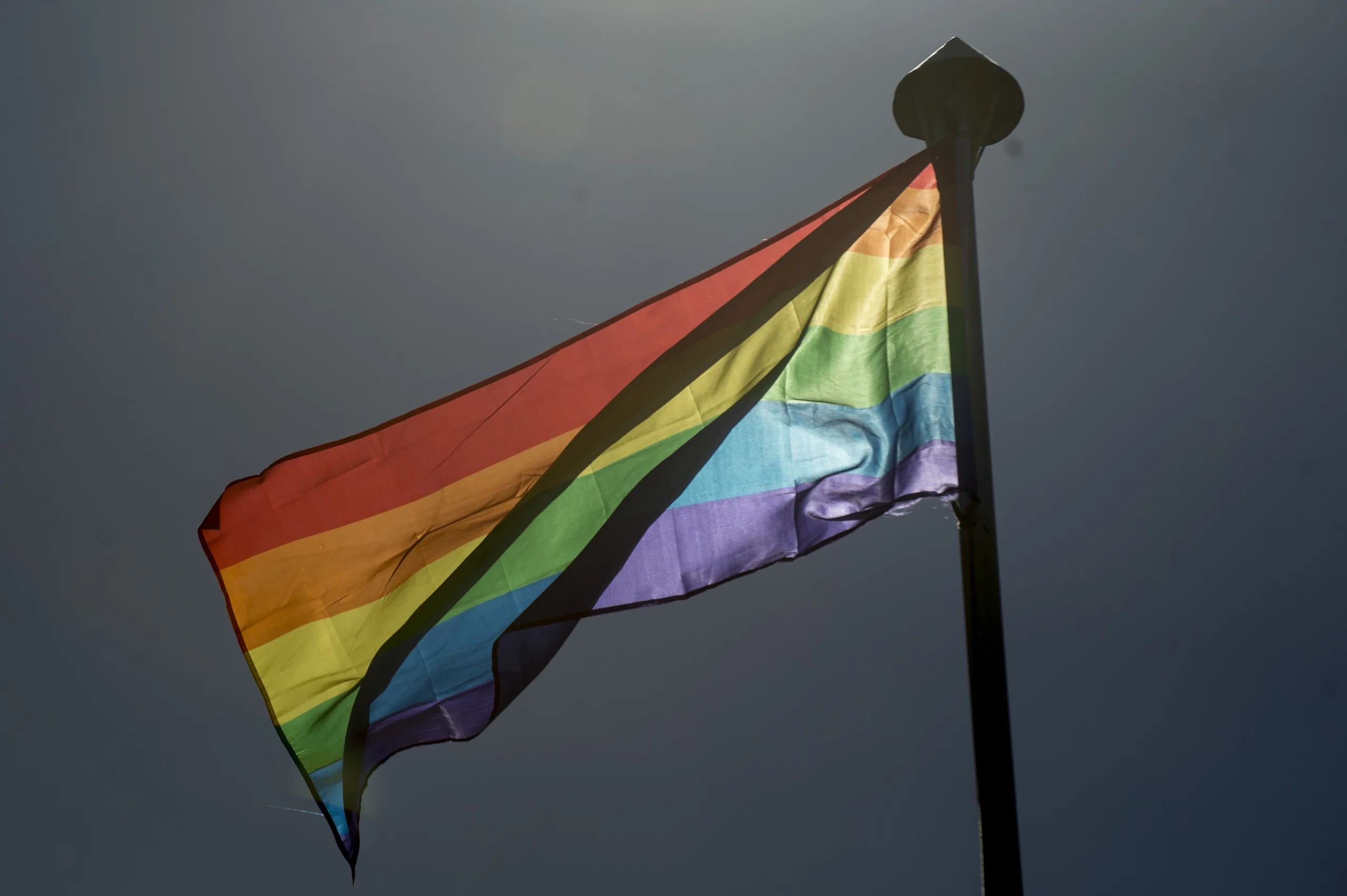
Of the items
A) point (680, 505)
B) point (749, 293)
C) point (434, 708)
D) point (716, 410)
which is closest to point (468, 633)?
point (434, 708)

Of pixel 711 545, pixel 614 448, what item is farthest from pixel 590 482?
pixel 711 545

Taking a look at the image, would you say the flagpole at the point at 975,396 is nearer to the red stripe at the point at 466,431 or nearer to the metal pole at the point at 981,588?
the metal pole at the point at 981,588

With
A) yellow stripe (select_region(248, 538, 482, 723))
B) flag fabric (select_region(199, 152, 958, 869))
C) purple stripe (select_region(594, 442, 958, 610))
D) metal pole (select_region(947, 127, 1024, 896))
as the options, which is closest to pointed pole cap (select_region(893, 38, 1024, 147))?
flag fabric (select_region(199, 152, 958, 869))

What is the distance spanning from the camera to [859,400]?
19.7ft

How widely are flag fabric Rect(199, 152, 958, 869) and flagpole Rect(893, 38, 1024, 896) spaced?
0.29 meters

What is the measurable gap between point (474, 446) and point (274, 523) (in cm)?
120

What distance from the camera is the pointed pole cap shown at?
5633mm

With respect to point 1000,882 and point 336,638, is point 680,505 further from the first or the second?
point 1000,882

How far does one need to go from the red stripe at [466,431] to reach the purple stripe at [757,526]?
80cm

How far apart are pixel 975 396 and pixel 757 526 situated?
1648mm

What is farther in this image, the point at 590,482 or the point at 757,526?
the point at 590,482

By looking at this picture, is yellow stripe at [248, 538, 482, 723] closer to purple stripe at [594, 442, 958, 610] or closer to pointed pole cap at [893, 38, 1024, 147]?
purple stripe at [594, 442, 958, 610]

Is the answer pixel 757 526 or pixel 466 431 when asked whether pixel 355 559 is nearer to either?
pixel 466 431

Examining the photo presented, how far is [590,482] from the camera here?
6180 millimetres
